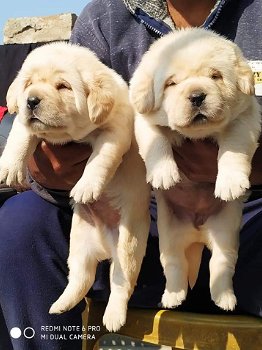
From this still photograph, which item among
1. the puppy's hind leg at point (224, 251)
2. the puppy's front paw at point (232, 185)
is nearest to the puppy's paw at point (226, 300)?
the puppy's hind leg at point (224, 251)

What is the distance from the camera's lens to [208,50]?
177cm

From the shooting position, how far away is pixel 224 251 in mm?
1840

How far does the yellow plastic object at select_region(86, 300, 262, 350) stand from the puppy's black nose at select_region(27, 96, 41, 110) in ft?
2.31

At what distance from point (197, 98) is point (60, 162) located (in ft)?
1.59

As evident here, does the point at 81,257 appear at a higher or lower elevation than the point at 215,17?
lower

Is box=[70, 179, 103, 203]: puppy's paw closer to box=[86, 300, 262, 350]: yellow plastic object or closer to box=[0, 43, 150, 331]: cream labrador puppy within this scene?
box=[0, 43, 150, 331]: cream labrador puppy

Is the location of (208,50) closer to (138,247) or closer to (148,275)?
(138,247)

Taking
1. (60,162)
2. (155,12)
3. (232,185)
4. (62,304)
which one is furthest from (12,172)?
(155,12)

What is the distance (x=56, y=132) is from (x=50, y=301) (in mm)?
543

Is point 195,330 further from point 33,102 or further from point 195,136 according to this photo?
point 33,102

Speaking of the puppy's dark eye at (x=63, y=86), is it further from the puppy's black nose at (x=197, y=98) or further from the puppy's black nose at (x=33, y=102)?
the puppy's black nose at (x=197, y=98)

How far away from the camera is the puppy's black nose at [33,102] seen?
5.69ft

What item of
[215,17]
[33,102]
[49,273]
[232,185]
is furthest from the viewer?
[215,17]

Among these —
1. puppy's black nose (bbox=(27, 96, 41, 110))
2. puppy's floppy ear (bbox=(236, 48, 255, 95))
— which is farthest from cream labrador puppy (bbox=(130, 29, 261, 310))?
puppy's black nose (bbox=(27, 96, 41, 110))
